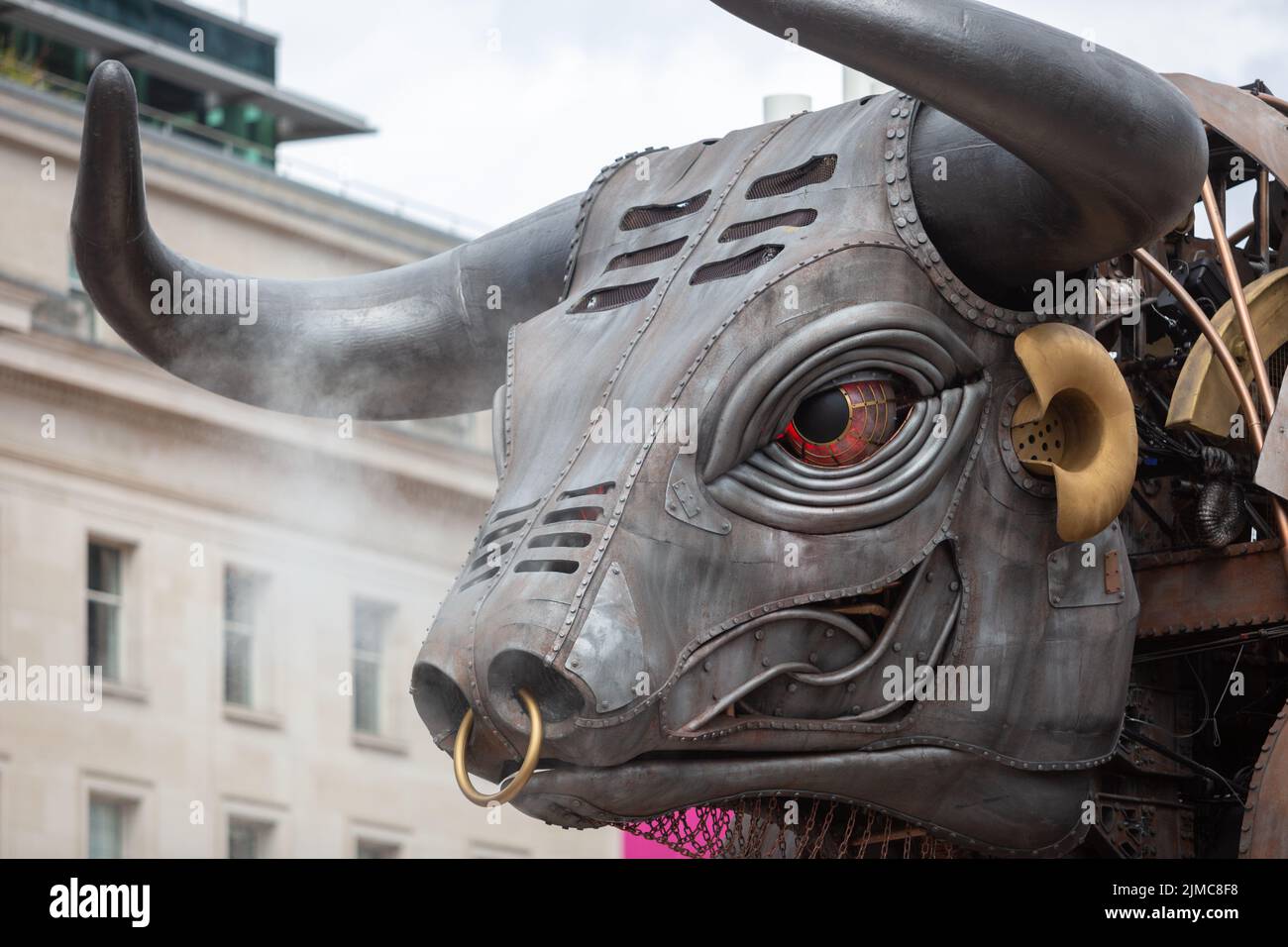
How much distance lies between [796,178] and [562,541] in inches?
62.8

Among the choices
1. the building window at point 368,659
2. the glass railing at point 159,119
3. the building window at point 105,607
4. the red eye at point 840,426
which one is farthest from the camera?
the building window at point 368,659

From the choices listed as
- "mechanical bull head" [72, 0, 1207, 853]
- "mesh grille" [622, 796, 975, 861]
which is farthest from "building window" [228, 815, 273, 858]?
"mesh grille" [622, 796, 975, 861]

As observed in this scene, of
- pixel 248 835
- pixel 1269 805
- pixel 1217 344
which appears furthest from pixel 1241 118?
pixel 248 835

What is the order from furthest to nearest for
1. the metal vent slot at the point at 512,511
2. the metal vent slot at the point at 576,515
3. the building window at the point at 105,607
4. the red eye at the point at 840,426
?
1. the building window at the point at 105,607
2. the red eye at the point at 840,426
3. the metal vent slot at the point at 512,511
4. the metal vent slot at the point at 576,515

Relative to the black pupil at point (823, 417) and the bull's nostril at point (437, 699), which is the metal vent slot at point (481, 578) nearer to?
the bull's nostril at point (437, 699)

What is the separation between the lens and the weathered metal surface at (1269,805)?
8.12 m

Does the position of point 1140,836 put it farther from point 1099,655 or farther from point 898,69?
point 898,69

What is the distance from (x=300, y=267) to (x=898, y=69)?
3958 centimetres

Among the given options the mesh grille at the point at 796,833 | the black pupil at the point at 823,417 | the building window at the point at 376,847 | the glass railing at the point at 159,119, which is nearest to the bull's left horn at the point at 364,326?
the black pupil at the point at 823,417

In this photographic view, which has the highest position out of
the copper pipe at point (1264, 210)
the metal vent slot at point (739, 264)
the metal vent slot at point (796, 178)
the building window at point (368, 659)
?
the building window at point (368, 659)

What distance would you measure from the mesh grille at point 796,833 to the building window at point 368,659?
135ft

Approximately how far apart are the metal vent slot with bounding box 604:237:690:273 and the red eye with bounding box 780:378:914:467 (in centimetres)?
85

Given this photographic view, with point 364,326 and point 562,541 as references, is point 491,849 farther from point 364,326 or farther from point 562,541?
point 562,541

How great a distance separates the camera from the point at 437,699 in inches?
306
